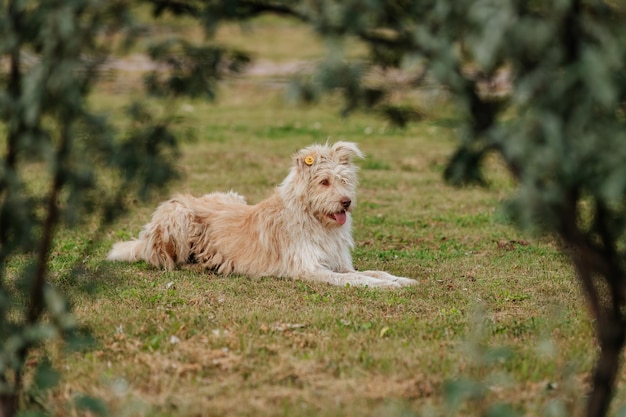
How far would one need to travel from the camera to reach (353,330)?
7633mm

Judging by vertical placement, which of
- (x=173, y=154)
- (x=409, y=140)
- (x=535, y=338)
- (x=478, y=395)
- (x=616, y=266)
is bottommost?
(x=409, y=140)

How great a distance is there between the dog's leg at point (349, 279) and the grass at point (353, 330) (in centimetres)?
21

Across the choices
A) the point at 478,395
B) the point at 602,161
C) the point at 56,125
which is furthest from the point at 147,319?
the point at 602,161

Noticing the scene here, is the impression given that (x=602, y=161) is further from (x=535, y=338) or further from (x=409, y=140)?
(x=409, y=140)

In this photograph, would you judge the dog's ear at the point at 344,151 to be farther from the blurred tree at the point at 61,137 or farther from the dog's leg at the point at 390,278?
the blurred tree at the point at 61,137

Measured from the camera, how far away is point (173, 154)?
515 centimetres

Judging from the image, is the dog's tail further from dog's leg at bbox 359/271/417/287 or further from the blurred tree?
the blurred tree

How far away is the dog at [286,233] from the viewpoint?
10.2 metres

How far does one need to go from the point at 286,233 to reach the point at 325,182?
29.7 inches

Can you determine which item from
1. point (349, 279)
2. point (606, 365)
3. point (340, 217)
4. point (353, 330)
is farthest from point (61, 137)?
point (340, 217)

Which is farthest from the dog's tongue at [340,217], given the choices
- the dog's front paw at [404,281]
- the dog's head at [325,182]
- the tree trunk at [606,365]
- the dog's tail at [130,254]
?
the tree trunk at [606,365]

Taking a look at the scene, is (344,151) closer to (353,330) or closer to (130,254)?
(130,254)

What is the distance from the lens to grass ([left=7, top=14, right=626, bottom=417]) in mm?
5766

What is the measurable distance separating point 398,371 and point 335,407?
2.70ft
